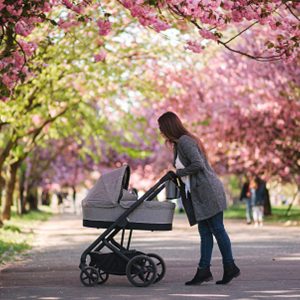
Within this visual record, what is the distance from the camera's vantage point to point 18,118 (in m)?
24.8

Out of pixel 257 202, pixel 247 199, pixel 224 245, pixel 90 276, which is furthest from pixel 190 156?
pixel 247 199

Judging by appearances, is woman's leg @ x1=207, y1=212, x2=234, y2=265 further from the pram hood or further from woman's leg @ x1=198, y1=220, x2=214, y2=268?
the pram hood

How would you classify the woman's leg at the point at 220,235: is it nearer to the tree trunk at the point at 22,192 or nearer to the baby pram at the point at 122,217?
the baby pram at the point at 122,217

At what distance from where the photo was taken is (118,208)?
10.4 metres

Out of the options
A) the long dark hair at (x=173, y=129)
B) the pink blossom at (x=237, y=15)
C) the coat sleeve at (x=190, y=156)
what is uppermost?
the pink blossom at (x=237, y=15)

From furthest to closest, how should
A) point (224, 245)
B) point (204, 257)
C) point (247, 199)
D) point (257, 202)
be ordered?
point (247, 199)
point (257, 202)
point (204, 257)
point (224, 245)

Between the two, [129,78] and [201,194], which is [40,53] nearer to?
[129,78]

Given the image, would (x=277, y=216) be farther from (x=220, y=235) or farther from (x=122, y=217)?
(x=122, y=217)

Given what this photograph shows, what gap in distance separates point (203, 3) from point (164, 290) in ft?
10.4

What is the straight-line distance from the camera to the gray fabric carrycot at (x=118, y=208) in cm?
1030

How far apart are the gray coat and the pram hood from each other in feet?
2.06

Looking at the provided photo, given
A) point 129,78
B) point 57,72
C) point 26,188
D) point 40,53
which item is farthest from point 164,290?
point 26,188

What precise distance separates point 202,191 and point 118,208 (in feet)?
2.96

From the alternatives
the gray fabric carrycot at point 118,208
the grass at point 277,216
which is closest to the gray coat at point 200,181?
the gray fabric carrycot at point 118,208
